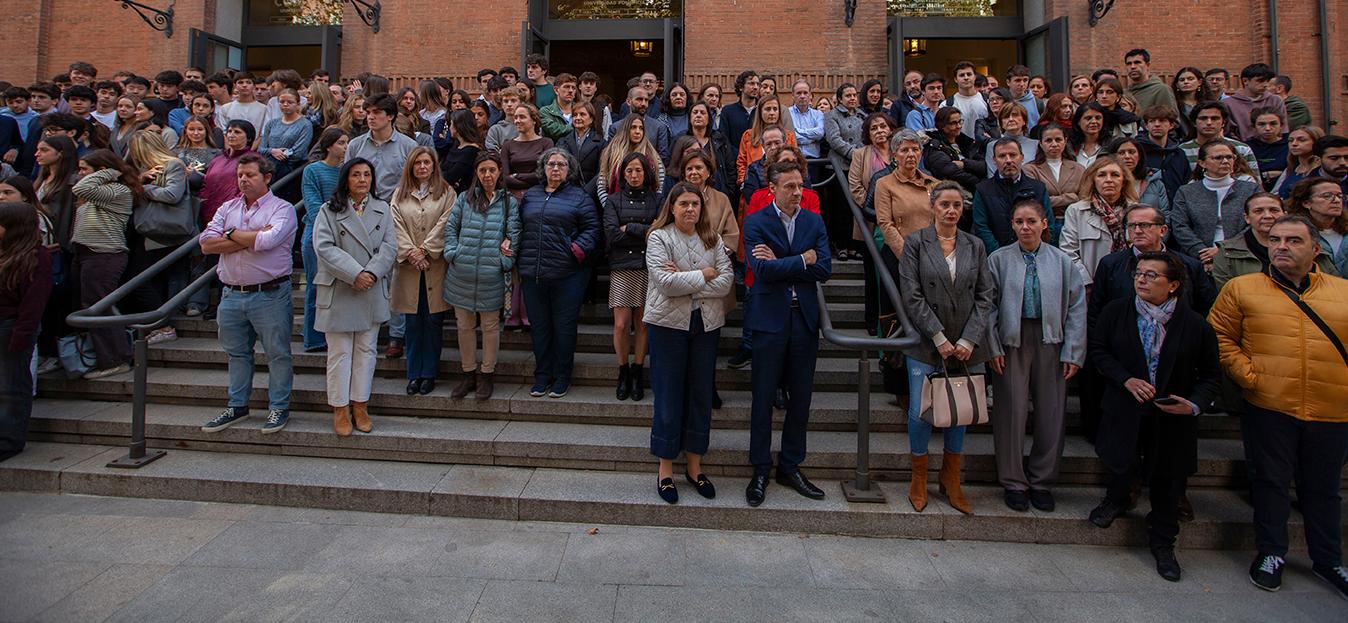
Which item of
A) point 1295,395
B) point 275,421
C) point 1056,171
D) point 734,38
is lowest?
point 275,421

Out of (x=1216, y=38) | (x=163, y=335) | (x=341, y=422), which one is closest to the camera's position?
(x=341, y=422)

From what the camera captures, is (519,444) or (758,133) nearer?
(519,444)

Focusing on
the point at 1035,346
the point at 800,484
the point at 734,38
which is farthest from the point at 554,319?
the point at 734,38

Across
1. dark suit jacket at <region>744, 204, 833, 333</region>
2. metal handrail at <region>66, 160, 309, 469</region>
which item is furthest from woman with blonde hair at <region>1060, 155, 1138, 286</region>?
→ metal handrail at <region>66, 160, 309, 469</region>

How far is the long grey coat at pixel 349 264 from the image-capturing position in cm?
455

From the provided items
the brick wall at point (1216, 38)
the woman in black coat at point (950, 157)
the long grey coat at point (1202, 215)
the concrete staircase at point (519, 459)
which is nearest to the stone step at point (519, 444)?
the concrete staircase at point (519, 459)

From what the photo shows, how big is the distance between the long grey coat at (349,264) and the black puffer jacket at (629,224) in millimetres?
1644

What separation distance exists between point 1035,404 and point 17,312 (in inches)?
281

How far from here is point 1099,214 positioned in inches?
183

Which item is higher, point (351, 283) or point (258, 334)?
point (351, 283)

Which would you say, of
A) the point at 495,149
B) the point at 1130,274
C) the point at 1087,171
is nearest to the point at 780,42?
the point at 495,149

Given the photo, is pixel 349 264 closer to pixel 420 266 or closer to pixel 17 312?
pixel 420 266

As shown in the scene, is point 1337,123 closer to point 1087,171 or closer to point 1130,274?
point 1087,171

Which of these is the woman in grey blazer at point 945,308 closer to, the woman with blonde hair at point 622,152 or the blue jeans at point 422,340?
the woman with blonde hair at point 622,152
